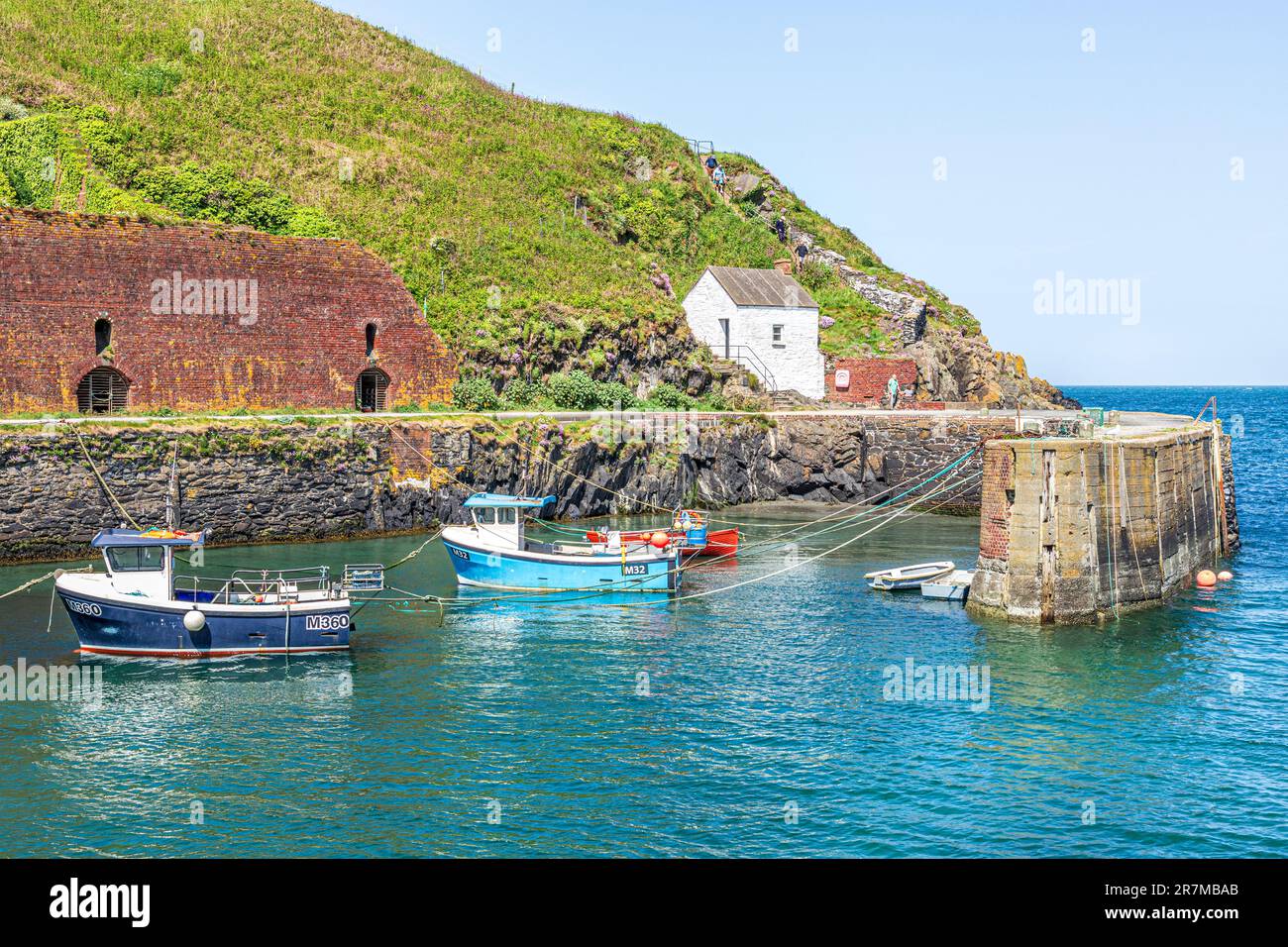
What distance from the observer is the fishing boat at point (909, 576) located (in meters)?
39.0

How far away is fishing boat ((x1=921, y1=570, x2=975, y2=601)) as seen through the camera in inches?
1483

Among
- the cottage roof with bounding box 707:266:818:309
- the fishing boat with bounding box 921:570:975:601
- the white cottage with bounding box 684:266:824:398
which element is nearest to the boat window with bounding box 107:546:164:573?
the fishing boat with bounding box 921:570:975:601

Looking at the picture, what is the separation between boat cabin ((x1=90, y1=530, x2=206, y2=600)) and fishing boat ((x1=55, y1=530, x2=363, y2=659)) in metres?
0.03

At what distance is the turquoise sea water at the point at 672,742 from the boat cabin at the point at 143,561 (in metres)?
2.09

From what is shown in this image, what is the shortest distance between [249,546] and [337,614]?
16340 millimetres

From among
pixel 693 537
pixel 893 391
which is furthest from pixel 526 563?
pixel 893 391

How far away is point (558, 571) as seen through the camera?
3897 cm

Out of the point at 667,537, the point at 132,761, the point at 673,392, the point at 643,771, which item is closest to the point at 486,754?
the point at 643,771

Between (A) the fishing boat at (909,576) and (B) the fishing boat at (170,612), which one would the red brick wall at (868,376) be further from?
(B) the fishing boat at (170,612)

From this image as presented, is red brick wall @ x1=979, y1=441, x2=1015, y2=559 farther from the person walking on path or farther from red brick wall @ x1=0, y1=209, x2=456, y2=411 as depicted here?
the person walking on path

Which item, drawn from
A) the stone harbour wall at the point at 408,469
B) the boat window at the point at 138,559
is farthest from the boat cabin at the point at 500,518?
the boat window at the point at 138,559

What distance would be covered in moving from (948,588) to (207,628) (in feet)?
75.9

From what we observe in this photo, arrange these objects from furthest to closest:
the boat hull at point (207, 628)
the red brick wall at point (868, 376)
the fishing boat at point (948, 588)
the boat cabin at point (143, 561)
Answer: the red brick wall at point (868, 376)
the fishing boat at point (948, 588)
the boat cabin at point (143, 561)
the boat hull at point (207, 628)

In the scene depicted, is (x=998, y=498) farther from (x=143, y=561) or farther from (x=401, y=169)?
(x=401, y=169)
